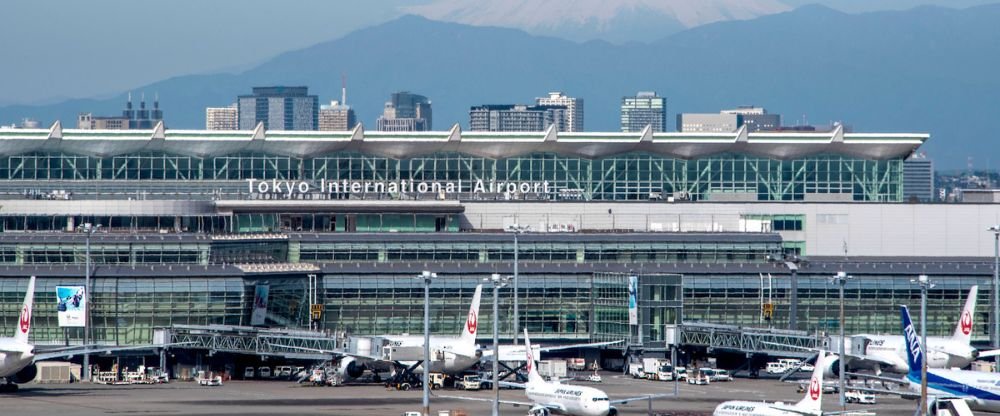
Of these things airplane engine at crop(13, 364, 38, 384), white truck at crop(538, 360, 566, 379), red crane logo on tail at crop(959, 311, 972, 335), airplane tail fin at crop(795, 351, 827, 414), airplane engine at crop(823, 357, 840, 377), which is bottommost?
white truck at crop(538, 360, 566, 379)

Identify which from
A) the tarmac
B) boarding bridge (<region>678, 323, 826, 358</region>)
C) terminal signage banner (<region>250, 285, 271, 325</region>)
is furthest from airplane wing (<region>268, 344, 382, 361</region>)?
boarding bridge (<region>678, 323, 826, 358</region>)

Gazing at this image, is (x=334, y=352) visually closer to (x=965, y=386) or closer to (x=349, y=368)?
(x=349, y=368)

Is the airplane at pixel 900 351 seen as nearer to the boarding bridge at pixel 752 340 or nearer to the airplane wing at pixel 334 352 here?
the boarding bridge at pixel 752 340

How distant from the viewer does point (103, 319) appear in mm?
169125

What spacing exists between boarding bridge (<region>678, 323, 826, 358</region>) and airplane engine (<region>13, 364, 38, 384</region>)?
195ft

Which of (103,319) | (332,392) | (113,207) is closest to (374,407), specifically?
(332,392)

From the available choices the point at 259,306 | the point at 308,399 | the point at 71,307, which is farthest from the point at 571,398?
the point at 259,306

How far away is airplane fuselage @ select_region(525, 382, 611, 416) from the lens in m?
122

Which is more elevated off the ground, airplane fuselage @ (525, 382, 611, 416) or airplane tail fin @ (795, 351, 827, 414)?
airplane tail fin @ (795, 351, 827, 414)

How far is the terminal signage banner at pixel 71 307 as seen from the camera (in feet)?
535

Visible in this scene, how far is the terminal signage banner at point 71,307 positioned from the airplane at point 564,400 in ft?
158

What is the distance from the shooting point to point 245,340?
6417 inches

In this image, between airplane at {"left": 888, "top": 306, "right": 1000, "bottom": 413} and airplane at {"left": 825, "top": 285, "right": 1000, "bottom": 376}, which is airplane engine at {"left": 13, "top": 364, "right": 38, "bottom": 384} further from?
airplane at {"left": 825, "top": 285, "right": 1000, "bottom": 376}

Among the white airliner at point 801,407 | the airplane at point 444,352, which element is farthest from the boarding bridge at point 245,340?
the white airliner at point 801,407
